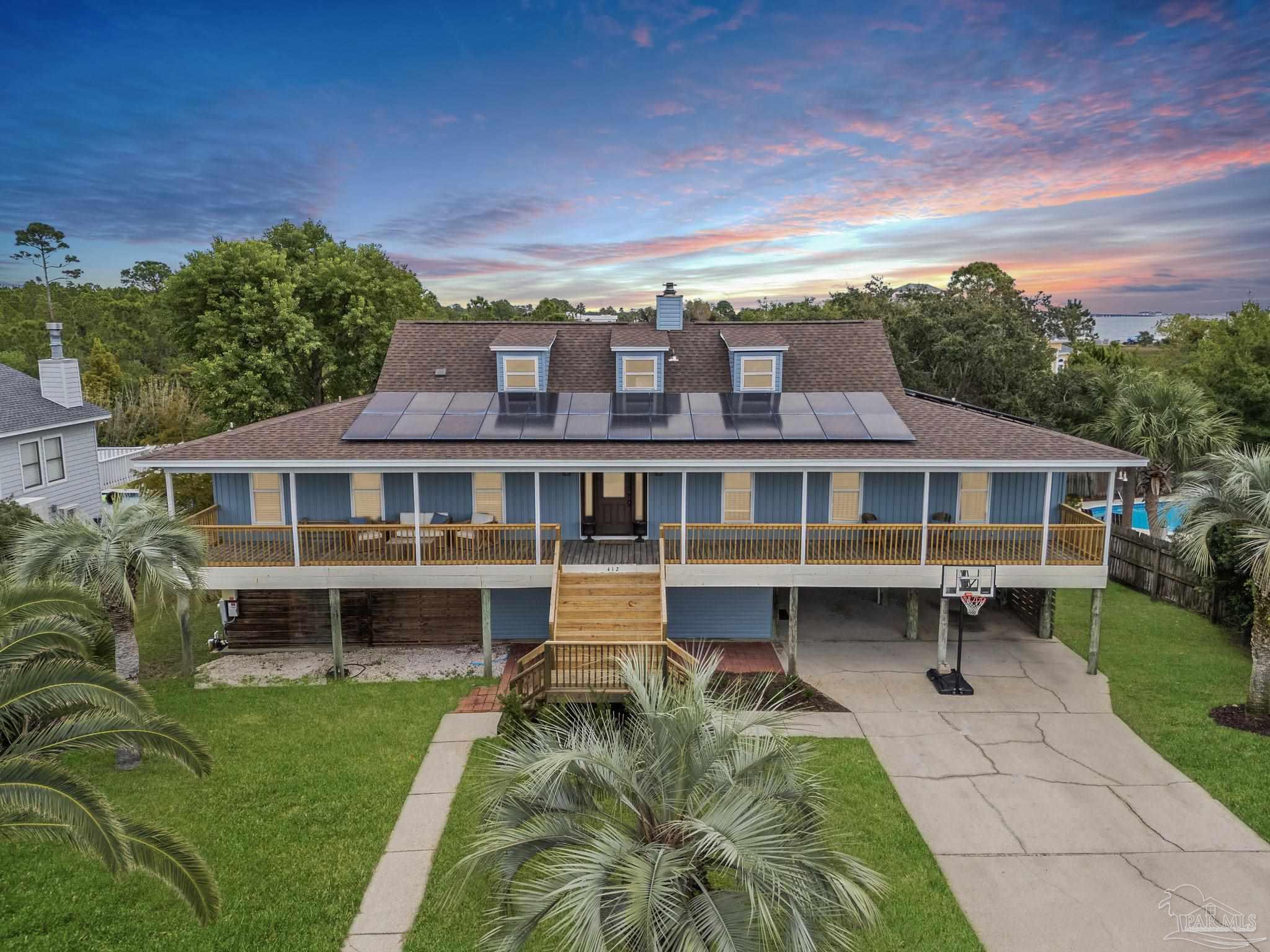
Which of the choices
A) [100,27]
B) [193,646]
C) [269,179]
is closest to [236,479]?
[193,646]

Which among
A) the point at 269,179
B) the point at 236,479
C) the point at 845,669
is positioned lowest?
the point at 845,669

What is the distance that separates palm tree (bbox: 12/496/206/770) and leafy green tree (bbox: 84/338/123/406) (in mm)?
32005

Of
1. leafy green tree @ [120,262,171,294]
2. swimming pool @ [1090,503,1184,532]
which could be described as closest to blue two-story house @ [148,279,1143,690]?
swimming pool @ [1090,503,1184,532]

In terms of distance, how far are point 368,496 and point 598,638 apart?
21.8ft

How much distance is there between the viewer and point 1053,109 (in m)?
19.8

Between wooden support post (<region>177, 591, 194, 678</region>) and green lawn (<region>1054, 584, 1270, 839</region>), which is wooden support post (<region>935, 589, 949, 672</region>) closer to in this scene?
green lawn (<region>1054, 584, 1270, 839</region>)

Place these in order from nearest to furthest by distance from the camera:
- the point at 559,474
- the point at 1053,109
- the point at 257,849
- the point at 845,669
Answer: the point at 257,849, the point at 845,669, the point at 559,474, the point at 1053,109

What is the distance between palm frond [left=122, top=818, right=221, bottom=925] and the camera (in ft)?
21.7

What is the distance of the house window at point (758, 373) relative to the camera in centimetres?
1805

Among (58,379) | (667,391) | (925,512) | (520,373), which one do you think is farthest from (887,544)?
(58,379)

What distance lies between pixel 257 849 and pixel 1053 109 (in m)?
24.8

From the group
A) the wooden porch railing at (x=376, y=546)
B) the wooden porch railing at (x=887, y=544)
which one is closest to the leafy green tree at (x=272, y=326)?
the wooden porch railing at (x=376, y=546)

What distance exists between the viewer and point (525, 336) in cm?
1880

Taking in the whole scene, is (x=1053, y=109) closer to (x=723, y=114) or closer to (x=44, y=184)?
(x=723, y=114)
